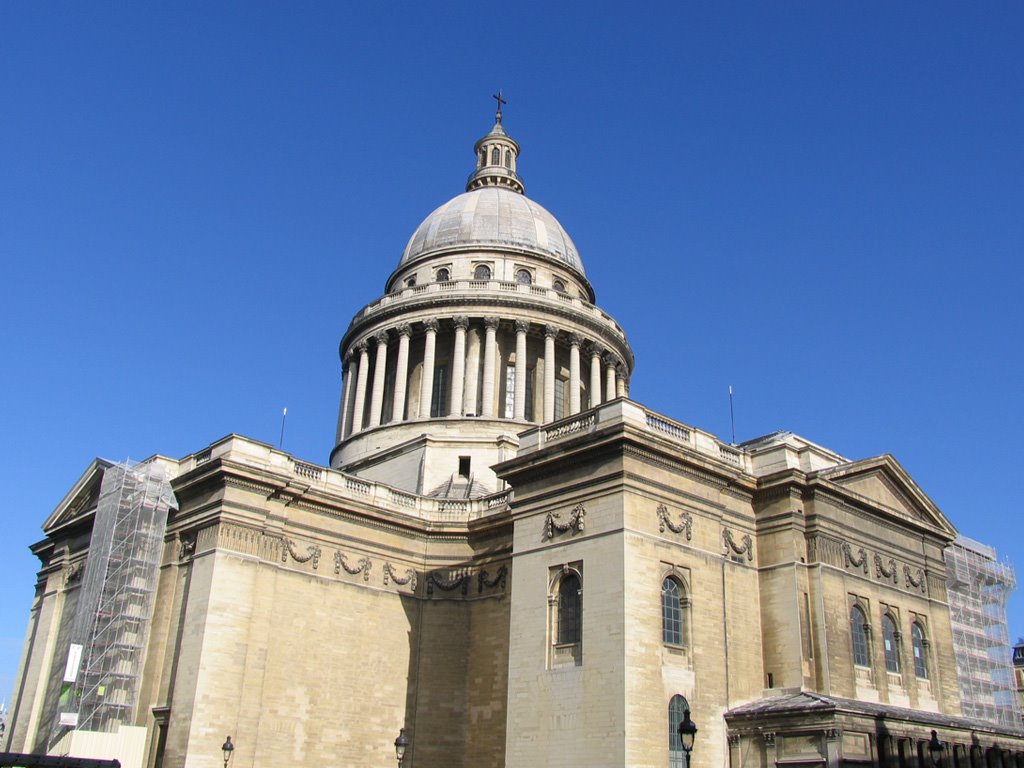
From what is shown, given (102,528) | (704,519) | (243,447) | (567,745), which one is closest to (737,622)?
(704,519)

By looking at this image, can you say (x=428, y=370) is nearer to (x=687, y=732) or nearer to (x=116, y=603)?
(x=116, y=603)

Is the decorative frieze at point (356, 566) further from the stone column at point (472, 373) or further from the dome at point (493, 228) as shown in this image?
the dome at point (493, 228)

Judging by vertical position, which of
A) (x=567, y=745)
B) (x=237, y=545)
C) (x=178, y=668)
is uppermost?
(x=237, y=545)

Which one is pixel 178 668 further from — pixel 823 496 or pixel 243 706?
pixel 823 496

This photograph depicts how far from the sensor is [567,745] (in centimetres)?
3020

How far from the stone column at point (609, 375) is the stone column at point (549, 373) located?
3993mm

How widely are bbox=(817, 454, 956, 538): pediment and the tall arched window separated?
3958 mm

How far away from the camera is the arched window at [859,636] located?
35438 millimetres

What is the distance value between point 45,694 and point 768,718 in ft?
93.3

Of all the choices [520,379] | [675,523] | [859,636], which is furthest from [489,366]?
[859,636]

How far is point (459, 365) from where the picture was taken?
171 ft

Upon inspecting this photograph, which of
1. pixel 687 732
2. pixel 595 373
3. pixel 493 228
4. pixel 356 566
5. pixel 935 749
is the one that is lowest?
pixel 687 732

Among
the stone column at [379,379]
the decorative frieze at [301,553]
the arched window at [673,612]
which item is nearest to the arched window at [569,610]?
the arched window at [673,612]

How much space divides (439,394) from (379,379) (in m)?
3.19
